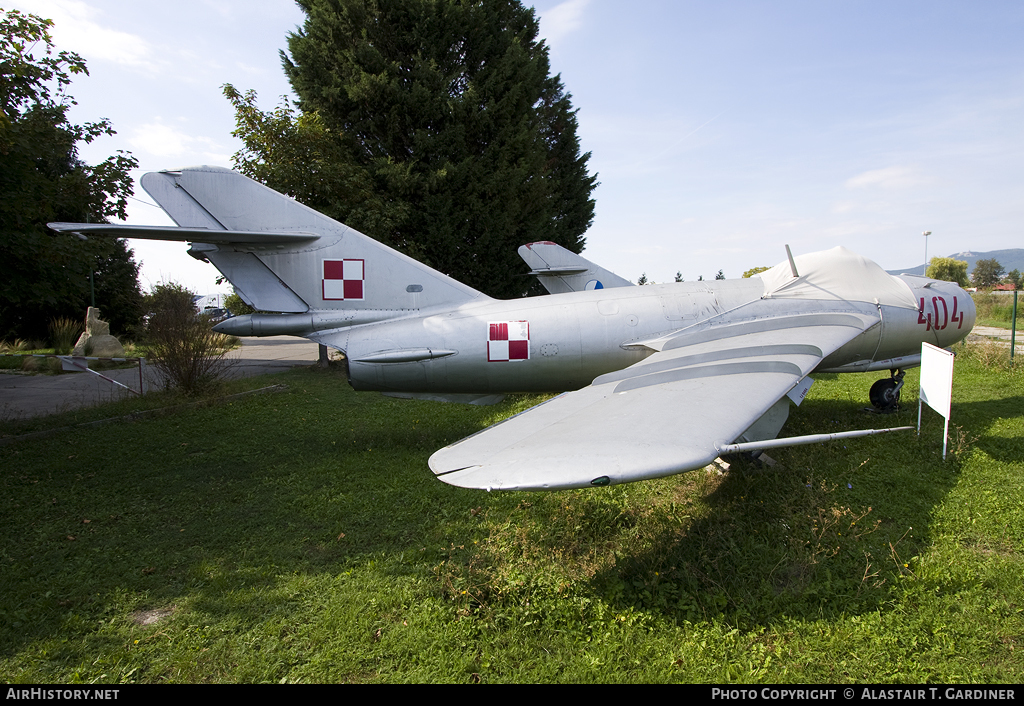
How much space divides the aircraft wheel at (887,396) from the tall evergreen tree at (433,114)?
1186 cm

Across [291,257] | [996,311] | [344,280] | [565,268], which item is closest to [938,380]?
[344,280]

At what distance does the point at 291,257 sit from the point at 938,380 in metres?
7.90

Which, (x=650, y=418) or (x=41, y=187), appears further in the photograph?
(x=41, y=187)

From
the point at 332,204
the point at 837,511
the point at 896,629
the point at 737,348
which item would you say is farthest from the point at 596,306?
the point at 332,204

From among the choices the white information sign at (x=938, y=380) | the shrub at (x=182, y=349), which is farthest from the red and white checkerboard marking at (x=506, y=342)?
the shrub at (x=182, y=349)

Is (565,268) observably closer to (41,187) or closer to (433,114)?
(433,114)

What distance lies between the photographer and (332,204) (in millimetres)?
14469

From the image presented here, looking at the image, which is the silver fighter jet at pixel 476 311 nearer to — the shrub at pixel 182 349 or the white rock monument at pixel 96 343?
the shrub at pixel 182 349

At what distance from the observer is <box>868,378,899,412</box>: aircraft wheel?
7.98 metres

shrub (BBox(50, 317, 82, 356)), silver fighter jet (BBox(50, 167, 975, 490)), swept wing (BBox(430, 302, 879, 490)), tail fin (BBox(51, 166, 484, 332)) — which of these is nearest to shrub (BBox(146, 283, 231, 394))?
tail fin (BBox(51, 166, 484, 332))

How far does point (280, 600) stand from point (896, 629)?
4.21 m

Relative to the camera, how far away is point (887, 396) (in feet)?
26.2

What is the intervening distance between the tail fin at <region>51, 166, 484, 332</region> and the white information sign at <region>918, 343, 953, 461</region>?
551 centimetres

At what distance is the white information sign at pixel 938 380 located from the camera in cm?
543
